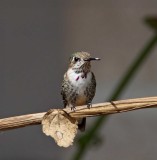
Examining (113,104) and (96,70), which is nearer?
(113,104)

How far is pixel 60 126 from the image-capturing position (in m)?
1.46

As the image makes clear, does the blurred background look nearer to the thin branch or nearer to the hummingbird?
the hummingbird

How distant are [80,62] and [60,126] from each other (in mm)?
834

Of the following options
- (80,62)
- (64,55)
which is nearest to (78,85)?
(80,62)

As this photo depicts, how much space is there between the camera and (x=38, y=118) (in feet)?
4.56

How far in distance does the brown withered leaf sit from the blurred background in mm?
2563

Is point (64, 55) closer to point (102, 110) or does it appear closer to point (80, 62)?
point (80, 62)

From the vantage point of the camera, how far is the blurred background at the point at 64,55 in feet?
13.5

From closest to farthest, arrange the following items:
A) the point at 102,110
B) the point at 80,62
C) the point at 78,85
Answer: the point at 102,110 < the point at 80,62 < the point at 78,85

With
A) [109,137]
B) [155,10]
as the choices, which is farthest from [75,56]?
[109,137]

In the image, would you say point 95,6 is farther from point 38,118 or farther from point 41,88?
point 38,118

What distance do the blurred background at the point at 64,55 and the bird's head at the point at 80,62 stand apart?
1694 millimetres

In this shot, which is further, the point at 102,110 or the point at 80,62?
the point at 80,62

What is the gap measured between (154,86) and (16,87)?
783 millimetres
